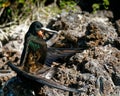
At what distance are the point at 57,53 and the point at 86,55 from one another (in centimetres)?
45

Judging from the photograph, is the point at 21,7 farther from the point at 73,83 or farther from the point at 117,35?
the point at 73,83

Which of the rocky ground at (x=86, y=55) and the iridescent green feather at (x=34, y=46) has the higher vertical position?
the iridescent green feather at (x=34, y=46)

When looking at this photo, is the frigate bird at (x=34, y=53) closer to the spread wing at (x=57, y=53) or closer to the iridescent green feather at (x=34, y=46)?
the iridescent green feather at (x=34, y=46)

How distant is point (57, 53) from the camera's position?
6.72 metres

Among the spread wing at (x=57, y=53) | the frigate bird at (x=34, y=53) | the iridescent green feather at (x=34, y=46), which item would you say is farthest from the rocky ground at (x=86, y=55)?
the iridescent green feather at (x=34, y=46)

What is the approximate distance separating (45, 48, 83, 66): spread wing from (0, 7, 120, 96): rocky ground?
0.09 m

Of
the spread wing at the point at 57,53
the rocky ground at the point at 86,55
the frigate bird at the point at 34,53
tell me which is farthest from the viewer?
the spread wing at the point at 57,53

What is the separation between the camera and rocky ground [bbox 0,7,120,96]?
6047 mm

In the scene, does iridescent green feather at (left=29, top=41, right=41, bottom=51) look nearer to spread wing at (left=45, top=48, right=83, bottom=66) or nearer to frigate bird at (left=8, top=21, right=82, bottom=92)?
frigate bird at (left=8, top=21, right=82, bottom=92)

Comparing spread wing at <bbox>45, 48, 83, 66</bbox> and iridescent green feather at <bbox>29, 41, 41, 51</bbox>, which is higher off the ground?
iridescent green feather at <bbox>29, 41, 41, 51</bbox>

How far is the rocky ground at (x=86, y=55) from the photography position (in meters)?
6.05

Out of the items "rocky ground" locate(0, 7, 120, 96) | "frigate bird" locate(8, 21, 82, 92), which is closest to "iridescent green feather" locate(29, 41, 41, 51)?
"frigate bird" locate(8, 21, 82, 92)

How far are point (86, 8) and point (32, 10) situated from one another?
916 mm

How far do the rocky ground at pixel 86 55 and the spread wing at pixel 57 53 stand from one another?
0.09 meters
